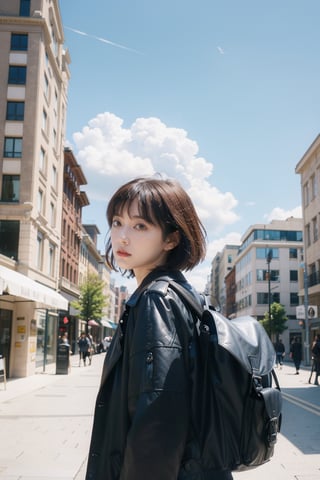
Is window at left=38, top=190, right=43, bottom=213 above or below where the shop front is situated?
above

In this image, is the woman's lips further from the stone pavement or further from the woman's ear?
the stone pavement

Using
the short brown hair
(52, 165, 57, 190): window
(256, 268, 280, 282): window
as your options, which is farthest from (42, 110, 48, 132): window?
(256, 268, 280, 282): window

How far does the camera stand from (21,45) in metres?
26.0

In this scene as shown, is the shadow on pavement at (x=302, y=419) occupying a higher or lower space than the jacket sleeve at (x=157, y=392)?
lower

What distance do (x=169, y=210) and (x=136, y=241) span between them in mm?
187

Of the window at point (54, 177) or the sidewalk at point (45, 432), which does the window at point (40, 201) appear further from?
the sidewalk at point (45, 432)

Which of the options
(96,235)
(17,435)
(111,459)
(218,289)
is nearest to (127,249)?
(111,459)

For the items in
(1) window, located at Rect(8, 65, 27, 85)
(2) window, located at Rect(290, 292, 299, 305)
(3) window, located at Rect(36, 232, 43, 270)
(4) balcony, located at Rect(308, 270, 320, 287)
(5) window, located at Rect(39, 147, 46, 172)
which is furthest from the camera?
(2) window, located at Rect(290, 292, 299, 305)

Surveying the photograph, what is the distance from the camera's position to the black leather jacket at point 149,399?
1.45m

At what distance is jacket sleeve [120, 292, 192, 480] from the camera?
1441 mm

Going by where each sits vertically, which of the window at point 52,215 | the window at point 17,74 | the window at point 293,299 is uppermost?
the window at point 17,74

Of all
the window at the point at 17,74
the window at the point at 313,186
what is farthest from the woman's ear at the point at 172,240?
the window at the point at 313,186

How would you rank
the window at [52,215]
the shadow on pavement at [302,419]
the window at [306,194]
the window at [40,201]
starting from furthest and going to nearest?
1. the window at [306,194]
2. the window at [52,215]
3. the window at [40,201]
4. the shadow on pavement at [302,419]

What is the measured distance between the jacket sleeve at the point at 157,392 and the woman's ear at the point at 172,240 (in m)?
0.41
